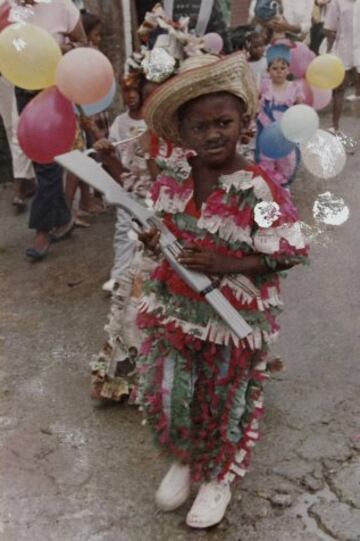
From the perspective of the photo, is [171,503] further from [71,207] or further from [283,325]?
[71,207]

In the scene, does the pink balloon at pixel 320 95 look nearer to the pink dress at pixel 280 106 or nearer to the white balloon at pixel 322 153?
the pink dress at pixel 280 106

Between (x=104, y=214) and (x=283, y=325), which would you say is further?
(x=104, y=214)

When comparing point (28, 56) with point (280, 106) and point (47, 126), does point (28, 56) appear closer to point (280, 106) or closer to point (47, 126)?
point (47, 126)

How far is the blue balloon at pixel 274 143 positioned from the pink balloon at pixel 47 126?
0.85 m

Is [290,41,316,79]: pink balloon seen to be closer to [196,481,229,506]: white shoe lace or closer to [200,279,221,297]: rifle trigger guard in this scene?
[200,279,221,297]: rifle trigger guard

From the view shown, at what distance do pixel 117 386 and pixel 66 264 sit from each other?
192cm

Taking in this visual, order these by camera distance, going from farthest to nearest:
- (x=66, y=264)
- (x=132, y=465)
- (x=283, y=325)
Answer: (x=66, y=264)
(x=283, y=325)
(x=132, y=465)

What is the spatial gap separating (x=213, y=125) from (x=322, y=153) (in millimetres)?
1001

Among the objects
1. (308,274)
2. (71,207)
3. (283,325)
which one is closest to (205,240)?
(283,325)

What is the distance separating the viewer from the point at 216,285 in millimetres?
2725

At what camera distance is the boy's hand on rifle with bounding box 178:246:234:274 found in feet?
8.71

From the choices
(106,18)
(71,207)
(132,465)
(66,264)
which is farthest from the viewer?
(106,18)

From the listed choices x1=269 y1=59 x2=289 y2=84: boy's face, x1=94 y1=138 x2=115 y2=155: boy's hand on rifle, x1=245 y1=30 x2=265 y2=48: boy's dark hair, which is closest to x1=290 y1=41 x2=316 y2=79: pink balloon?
x1=269 y1=59 x2=289 y2=84: boy's face

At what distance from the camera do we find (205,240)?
2717 millimetres
